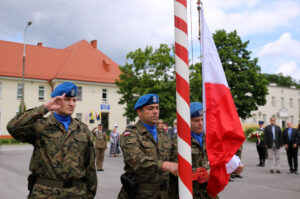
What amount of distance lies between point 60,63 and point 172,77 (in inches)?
900

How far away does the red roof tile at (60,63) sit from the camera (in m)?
41.4

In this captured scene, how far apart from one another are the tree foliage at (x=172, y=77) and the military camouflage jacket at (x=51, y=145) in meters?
21.2

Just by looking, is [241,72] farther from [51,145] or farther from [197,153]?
[51,145]

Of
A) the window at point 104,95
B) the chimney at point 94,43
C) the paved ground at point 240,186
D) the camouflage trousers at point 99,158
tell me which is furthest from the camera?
the chimney at point 94,43

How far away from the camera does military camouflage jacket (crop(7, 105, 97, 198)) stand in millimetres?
2895

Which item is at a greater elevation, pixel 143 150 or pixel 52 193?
pixel 143 150

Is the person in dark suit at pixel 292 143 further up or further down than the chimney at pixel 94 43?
further down

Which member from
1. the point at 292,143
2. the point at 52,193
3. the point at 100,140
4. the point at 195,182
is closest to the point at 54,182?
the point at 52,193

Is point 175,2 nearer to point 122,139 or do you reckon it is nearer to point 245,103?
point 122,139

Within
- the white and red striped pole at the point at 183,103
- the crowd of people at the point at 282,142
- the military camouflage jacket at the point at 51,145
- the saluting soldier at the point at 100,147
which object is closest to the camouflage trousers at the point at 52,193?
the military camouflage jacket at the point at 51,145

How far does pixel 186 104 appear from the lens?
2426 mm

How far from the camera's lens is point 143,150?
3.24m

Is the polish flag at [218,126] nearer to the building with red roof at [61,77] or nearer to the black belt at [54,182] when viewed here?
the black belt at [54,182]

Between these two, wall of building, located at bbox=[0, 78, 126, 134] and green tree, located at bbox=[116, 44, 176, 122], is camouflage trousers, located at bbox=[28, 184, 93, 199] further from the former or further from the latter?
wall of building, located at bbox=[0, 78, 126, 134]
